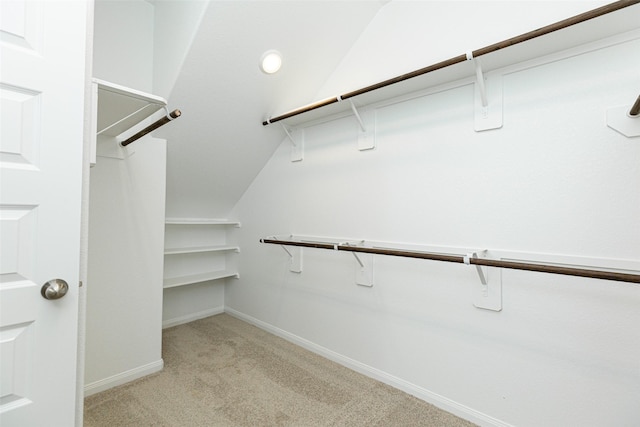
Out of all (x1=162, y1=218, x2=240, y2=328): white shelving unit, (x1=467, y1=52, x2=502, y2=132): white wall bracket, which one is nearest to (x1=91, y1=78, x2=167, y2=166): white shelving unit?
(x1=162, y1=218, x2=240, y2=328): white shelving unit

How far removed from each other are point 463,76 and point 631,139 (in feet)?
2.50

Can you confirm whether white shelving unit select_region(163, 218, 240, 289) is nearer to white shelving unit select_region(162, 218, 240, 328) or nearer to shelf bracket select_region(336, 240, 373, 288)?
white shelving unit select_region(162, 218, 240, 328)

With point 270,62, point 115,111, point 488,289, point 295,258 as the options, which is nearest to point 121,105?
point 115,111

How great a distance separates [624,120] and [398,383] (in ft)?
5.66

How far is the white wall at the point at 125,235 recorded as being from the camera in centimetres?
187

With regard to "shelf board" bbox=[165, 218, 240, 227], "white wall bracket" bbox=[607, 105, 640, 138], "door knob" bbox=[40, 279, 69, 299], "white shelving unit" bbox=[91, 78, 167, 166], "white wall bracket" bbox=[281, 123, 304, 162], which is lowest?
"door knob" bbox=[40, 279, 69, 299]

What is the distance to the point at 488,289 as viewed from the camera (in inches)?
61.8

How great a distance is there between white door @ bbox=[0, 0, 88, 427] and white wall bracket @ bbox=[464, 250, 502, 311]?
1.65m

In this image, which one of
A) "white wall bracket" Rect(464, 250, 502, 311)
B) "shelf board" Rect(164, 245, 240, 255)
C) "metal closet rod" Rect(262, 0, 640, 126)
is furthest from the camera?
"shelf board" Rect(164, 245, 240, 255)

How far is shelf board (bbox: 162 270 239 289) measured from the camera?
2711 mm

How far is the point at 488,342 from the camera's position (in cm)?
158

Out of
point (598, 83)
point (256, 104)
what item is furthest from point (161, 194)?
point (598, 83)

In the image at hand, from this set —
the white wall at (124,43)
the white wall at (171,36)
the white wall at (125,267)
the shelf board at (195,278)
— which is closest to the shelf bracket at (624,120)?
the white wall at (171,36)

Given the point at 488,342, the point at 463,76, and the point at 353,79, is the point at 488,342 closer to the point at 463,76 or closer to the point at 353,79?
the point at 463,76
